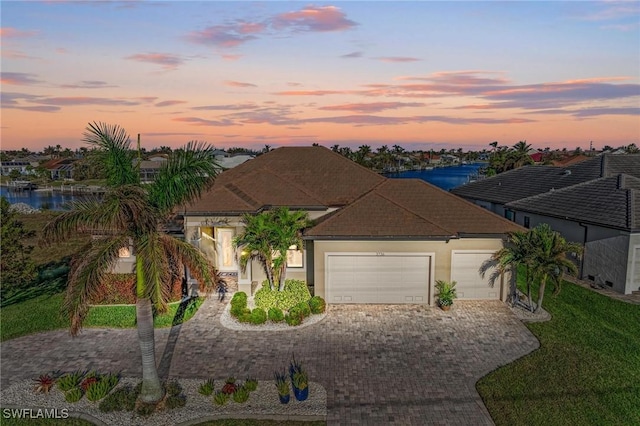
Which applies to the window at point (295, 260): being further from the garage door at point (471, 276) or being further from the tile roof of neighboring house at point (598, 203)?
the tile roof of neighboring house at point (598, 203)

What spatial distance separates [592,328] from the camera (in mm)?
14969

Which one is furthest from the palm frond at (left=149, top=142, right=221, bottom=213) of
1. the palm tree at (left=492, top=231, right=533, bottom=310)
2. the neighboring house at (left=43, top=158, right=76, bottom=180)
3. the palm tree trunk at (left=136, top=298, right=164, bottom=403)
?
the neighboring house at (left=43, top=158, right=76, bottom=180)

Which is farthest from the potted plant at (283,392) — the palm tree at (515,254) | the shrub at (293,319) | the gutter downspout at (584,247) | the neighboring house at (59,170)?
the neighboring house at (59,170)

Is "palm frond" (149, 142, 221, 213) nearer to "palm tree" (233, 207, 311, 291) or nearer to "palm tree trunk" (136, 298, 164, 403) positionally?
"palm tree trunk" (136, 298, 164, 403)

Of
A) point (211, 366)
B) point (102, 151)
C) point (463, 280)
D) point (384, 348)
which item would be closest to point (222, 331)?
point (211, 366)

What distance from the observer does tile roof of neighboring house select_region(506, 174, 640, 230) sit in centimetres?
1872

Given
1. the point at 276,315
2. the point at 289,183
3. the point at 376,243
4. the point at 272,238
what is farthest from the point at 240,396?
the point at 289,183

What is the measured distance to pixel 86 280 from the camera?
28.4 ft

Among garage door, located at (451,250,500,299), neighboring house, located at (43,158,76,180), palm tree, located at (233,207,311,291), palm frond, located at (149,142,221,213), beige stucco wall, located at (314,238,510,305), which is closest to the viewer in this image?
palm frond, located at (149,142,221,213)

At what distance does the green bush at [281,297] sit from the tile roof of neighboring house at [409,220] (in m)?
2.48

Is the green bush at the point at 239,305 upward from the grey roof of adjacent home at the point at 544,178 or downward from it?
downward

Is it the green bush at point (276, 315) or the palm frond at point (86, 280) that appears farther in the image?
the green bush at point (276, 315)

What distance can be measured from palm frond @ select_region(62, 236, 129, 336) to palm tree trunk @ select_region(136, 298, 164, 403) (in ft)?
3.86

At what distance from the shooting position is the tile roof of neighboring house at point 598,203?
61.4 feet
